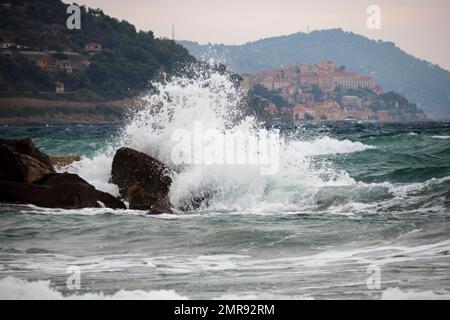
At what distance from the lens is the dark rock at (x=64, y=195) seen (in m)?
17.2

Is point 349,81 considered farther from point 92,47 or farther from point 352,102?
point 92,47

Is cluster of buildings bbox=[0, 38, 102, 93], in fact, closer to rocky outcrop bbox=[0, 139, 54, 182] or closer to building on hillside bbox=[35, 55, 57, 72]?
building on hillside bbox=[35, 55, 57, 72]

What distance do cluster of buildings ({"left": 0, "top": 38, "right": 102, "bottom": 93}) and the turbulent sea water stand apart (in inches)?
3849

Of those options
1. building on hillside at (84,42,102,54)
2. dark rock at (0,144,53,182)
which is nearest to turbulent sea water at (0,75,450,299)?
dark rock at (0,144,53,182)

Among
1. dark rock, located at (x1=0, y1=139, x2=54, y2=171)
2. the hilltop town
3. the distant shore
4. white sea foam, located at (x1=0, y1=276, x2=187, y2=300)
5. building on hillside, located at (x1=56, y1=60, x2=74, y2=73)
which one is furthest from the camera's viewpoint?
the hilltop town

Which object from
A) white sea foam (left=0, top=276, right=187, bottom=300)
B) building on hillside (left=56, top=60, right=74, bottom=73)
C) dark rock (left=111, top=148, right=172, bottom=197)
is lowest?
white sea foam (left=0, top=276, right=187, bottom=300)

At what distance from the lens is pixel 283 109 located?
146m

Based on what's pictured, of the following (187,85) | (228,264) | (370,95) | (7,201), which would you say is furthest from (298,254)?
(370,95)

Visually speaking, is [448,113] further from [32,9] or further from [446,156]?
[446,156]

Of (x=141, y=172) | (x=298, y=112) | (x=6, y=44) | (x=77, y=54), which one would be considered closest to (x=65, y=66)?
(x=77, y=54)

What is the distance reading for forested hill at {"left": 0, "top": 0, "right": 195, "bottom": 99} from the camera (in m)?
117

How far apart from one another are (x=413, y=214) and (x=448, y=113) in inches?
6882

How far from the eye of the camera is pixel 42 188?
17547mm
